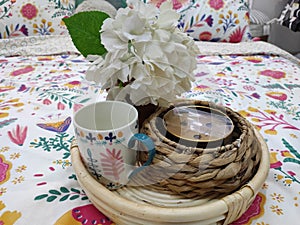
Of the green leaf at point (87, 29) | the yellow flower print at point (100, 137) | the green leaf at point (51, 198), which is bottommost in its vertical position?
the green leaf at point (51, 198)

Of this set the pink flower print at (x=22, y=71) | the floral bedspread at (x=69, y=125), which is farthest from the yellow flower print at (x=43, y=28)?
the pink flower print at (x=22, y=71)

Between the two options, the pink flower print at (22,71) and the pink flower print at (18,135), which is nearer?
the pink flower print at (18,135)

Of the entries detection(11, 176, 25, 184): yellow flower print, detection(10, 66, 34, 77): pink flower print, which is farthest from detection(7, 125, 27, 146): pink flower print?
detection(10, 66, 34, 77): pink flower print

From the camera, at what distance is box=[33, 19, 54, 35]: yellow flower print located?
1.60 metres

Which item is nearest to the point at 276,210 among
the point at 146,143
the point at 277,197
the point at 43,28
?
the point at 277,197

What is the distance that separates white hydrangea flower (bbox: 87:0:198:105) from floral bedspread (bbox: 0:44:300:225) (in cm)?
11

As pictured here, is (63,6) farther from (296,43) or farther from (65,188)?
(296,43)

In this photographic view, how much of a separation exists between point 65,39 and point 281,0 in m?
1.55

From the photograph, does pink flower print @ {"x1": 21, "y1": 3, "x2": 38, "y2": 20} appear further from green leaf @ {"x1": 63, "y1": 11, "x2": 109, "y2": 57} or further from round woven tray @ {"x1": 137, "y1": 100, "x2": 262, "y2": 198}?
round woven tray @ {"x1": 137, "y1": 100, "x2": 262, "y2": 198}

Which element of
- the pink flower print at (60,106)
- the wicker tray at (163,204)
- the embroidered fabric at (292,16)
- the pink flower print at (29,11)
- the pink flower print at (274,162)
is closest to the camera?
the wicker tray at (163,204)

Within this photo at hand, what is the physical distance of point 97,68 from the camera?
56 cm

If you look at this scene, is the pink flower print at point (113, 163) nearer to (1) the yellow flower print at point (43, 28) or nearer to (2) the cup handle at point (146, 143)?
→ (2) the cup handle at point (146, 143)

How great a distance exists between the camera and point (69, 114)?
919 mm

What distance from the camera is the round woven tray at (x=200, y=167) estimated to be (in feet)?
1.51
